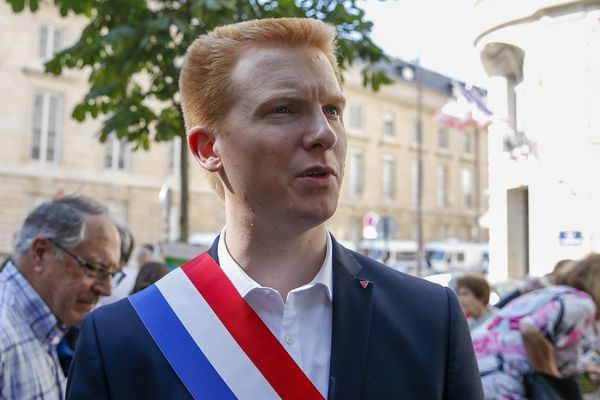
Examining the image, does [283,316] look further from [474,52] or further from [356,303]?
[474,52]

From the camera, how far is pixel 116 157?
2777 cm

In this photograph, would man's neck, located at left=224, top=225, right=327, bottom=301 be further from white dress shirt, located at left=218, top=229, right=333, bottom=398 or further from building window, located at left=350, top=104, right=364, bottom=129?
building window, located at left=350, top=104, right=364, bottom=129

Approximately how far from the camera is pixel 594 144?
29.8ft

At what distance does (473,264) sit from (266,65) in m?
32.5

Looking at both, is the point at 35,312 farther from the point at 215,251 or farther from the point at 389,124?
the point at 389,124

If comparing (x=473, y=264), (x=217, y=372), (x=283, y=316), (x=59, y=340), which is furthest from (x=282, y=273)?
(x=473, y=264)

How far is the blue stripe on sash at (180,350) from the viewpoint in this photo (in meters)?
1.63

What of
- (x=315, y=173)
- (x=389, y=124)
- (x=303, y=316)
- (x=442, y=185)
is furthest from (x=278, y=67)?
(x=442, y=185)

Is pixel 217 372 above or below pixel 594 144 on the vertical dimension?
below

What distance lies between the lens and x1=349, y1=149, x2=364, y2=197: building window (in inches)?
1534

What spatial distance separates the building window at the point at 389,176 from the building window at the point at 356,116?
8.94ft

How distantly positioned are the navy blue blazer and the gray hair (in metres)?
1.43

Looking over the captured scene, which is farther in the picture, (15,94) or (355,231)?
(355,231)

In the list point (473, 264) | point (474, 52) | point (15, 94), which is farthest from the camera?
point (473, 264)
